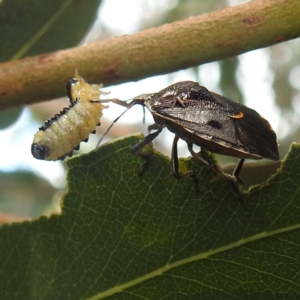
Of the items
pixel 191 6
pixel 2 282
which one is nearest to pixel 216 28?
pixel 2 282

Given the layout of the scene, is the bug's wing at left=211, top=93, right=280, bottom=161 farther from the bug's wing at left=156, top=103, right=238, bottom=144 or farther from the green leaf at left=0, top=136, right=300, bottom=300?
the green leaf at left=0, top=136, right=300, bottom=300

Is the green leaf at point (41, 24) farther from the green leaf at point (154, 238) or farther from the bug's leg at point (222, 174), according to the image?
the bug's leg at point (222, 174)

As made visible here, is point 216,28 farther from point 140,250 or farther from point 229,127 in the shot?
point 140,250

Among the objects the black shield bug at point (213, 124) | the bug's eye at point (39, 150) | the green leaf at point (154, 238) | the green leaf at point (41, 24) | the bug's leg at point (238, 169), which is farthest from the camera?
the green leaf at point (41, 24)

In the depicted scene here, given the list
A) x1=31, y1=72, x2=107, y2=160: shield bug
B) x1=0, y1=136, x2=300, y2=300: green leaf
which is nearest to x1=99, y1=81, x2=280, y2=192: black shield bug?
x1=0, y1=136, x2=300, y2=300: green leaf

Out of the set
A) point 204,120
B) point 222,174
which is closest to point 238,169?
point 222,174

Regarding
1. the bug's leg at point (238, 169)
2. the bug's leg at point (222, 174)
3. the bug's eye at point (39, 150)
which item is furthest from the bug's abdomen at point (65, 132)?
the bug's leg at point (238, 169)
